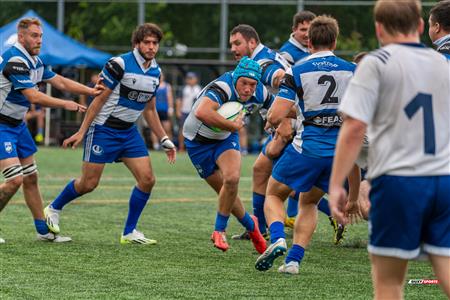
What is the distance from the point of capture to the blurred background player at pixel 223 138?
8.40 m

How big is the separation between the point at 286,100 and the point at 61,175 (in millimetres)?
10931

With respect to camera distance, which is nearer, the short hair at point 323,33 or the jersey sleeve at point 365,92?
the jersey sleeve at point 365,92

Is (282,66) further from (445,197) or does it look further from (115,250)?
(445,197)

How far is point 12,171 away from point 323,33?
3286mm

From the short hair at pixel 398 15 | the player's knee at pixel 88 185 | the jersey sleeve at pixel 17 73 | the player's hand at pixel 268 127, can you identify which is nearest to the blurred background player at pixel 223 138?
the player's hand at pixel 268 127

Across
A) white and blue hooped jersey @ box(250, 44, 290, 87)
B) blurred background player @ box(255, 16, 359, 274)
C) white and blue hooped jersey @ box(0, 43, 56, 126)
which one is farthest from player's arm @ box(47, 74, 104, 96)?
blurred background player @ box(255, 16, 359, 274)

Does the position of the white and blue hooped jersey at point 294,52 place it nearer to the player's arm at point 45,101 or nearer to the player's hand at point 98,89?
the player's hand at point 98,89

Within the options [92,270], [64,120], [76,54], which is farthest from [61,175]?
[64,120]

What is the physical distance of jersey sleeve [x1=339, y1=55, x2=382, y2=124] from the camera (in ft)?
15.0

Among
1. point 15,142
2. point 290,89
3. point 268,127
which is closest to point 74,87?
point 15,142

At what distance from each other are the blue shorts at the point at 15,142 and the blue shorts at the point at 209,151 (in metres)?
1.60

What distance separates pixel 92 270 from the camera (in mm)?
7758

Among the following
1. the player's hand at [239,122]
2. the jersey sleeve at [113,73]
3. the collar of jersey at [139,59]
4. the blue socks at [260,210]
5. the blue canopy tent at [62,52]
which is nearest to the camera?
the player's hand at [239,122]

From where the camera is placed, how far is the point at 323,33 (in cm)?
750
